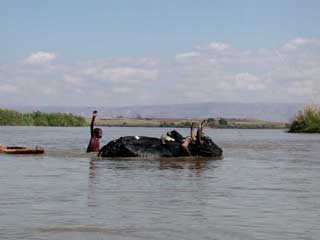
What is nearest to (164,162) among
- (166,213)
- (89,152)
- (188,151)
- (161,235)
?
(188,151)

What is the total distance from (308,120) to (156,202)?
70.8 m

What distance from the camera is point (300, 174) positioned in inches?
964

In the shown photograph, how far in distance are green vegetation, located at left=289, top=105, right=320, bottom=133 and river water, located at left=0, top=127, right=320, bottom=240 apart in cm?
5678

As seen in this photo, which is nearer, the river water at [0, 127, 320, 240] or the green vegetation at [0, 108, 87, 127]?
the river water at [0, 127, 320, 240]

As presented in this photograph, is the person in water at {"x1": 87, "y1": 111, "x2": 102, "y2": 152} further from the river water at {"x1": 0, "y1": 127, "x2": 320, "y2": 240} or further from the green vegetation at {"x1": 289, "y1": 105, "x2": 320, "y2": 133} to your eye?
the green vegetation at {"x1": 289, "y1": 105, "x2": 320, "y2": 133}

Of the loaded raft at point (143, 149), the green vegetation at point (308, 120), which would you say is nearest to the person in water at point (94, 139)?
the loaded raft at point (143, 149)

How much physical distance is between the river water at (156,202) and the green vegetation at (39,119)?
280ft

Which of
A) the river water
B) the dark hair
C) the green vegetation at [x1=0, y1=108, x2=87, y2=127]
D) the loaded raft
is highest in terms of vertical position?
the green vegetation at [x1=0, y1=108, x2=87, y2=127]

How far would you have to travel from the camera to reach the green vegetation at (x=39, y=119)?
11069 centimetres

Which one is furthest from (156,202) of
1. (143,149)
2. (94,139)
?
(94,139)

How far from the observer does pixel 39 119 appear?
4395 inches

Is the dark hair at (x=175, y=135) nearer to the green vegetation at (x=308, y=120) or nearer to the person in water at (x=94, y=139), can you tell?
the person in water at (x=94, y=139)

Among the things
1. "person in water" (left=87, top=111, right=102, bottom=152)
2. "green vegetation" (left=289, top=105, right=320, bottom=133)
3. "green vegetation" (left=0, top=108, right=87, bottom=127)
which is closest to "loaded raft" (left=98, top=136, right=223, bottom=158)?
"person in water" (left=87, top=111, right=102, bottom=152)

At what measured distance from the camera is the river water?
1204cm
